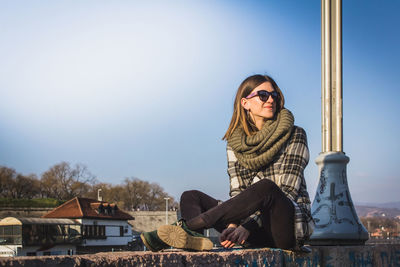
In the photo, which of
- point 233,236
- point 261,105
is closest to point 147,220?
point 261,105

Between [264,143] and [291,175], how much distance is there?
9.7 inches

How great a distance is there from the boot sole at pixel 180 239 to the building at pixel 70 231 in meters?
36.4

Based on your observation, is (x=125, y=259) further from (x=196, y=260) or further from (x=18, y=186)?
(x=18, y=186)

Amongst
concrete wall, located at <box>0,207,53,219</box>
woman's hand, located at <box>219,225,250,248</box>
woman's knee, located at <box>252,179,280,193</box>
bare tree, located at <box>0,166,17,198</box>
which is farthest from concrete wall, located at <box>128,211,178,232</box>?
woman's knee, located at <box>252,179,280,193</box>

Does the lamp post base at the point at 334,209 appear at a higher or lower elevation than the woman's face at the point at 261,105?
lower

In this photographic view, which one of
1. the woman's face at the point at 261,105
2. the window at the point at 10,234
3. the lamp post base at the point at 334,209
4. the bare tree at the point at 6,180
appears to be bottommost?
the window at the point at 10,234

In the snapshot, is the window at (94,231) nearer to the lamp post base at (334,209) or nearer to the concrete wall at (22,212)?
the concrete wall at (22,212)

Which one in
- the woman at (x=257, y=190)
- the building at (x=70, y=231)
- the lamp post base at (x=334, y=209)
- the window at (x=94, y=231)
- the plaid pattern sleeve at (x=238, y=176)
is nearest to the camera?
the woman at (x=257, y=190)

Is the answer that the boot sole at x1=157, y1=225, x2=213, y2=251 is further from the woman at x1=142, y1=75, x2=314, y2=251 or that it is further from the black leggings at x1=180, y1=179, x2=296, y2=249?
the black leggings at x1=180, y1=179, x2=296, y2=249

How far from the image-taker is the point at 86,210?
44.1 m

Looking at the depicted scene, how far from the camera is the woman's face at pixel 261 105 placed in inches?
121

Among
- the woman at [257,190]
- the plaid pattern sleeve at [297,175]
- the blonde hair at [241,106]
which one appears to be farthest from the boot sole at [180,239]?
the blonde hair at [241,106]

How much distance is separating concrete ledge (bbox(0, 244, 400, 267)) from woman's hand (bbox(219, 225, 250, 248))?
0.16 metres

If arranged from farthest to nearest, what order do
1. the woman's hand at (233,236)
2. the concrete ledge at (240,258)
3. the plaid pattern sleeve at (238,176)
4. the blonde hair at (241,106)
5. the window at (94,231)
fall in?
the window at (94,231)
the blonde hair at (241,106)
the plaid pattern sleeve at (238,176)
the woman's hand at (233,236)
the concrete ledge at (240,258)
